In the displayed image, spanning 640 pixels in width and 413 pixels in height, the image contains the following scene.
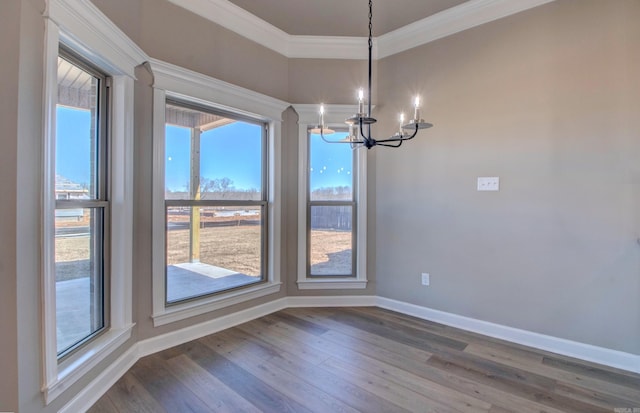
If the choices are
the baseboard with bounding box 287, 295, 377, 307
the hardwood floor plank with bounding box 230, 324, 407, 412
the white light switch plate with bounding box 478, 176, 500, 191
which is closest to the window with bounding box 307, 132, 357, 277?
the baseboard with bounding box 287, 295, 377, 307

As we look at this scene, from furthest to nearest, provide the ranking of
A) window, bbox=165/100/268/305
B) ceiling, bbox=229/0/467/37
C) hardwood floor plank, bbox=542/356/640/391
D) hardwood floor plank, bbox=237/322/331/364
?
ceiling, bbox=229/0/467/37 < window, bbox=165/100/268/305 < hardwood floor plank, bbox=237/322/331/364 < hardwood floor plank, bbox=542/356/640/391

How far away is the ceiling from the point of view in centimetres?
278

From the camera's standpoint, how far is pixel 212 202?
2846 millimetres

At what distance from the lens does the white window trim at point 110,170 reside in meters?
1.48

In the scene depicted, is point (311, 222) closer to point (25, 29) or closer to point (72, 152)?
point (72, 152)

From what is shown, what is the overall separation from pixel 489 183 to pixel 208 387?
111 inches

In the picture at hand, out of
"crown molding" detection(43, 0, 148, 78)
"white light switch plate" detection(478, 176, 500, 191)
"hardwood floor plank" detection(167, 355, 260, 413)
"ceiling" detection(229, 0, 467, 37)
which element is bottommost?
"hardwood floor plank" detection(167, 355, 260, 413)

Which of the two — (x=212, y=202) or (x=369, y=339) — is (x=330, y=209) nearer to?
(x=212, y=202)

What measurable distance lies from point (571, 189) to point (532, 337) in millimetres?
1287

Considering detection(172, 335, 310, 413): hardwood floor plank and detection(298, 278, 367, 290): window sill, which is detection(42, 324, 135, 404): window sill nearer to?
detection(172, 335, 310, 413): hardwood floor plank

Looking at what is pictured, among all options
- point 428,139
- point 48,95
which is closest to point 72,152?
point 48,95

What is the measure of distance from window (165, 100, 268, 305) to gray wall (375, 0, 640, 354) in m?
1.57

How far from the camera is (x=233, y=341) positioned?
2613 millimetres

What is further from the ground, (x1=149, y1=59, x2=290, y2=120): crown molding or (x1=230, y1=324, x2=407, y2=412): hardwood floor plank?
(x1=149, y1=59, x2=290, y2=120): crown molding
